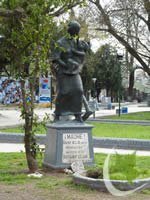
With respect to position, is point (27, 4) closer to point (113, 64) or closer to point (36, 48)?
point (36, 48)

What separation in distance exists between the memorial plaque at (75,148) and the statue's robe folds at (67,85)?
1.96ft

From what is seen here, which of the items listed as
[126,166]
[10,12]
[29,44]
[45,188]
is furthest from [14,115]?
[126,166]

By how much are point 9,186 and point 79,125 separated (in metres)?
2.11

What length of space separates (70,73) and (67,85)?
263mm

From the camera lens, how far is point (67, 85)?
317 inches

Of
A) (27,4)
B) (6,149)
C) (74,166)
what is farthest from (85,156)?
(6,149)

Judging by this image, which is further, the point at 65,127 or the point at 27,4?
the point at 65,127

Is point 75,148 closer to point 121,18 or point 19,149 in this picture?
point 19,149

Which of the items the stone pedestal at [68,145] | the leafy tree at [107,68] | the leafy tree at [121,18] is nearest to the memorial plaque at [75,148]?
the stone pedestal at [68,145]

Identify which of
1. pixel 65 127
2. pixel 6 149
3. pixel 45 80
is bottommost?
pixel 6 149

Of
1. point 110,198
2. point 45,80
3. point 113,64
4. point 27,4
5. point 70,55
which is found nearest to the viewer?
point 110,198

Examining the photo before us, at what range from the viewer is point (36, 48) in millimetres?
7605

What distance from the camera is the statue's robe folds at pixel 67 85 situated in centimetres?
803

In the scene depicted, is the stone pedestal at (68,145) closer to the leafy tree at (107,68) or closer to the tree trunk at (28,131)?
the tree trunk at (28,131)
